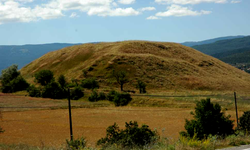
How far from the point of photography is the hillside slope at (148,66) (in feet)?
274

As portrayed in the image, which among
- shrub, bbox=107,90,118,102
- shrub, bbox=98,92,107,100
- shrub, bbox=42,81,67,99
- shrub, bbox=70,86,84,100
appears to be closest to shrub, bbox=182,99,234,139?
shrub, bbox=107,90,118,102

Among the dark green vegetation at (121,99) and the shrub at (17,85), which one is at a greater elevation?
the shrub at (17,85)

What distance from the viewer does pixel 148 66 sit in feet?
303

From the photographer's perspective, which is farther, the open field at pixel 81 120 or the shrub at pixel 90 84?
the shrub at pixel 90 84

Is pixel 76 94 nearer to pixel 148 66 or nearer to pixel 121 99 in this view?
pixel 121 99

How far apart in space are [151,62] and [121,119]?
2161 inches

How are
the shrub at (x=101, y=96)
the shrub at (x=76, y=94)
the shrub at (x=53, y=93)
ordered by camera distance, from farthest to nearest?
the shrub at (x=53, y=93) < the shrub at (x=76, y=94) < the shrub at (x=101, y=96)

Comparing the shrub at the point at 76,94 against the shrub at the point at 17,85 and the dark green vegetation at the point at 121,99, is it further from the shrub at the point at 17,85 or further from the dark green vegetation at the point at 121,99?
the shrub at the point at 17,85

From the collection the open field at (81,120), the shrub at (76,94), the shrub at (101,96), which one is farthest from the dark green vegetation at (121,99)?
the shrub at (76,94)

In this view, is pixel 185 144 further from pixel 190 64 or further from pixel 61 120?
pixel 190 64

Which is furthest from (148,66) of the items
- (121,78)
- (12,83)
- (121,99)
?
(12,83)

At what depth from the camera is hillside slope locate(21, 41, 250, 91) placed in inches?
3292

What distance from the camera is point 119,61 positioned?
3644 inches

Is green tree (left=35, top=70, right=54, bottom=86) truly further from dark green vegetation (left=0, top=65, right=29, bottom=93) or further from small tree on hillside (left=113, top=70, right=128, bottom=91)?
small tree on hillside (left=113, top=70, right=128, bottom=91)
